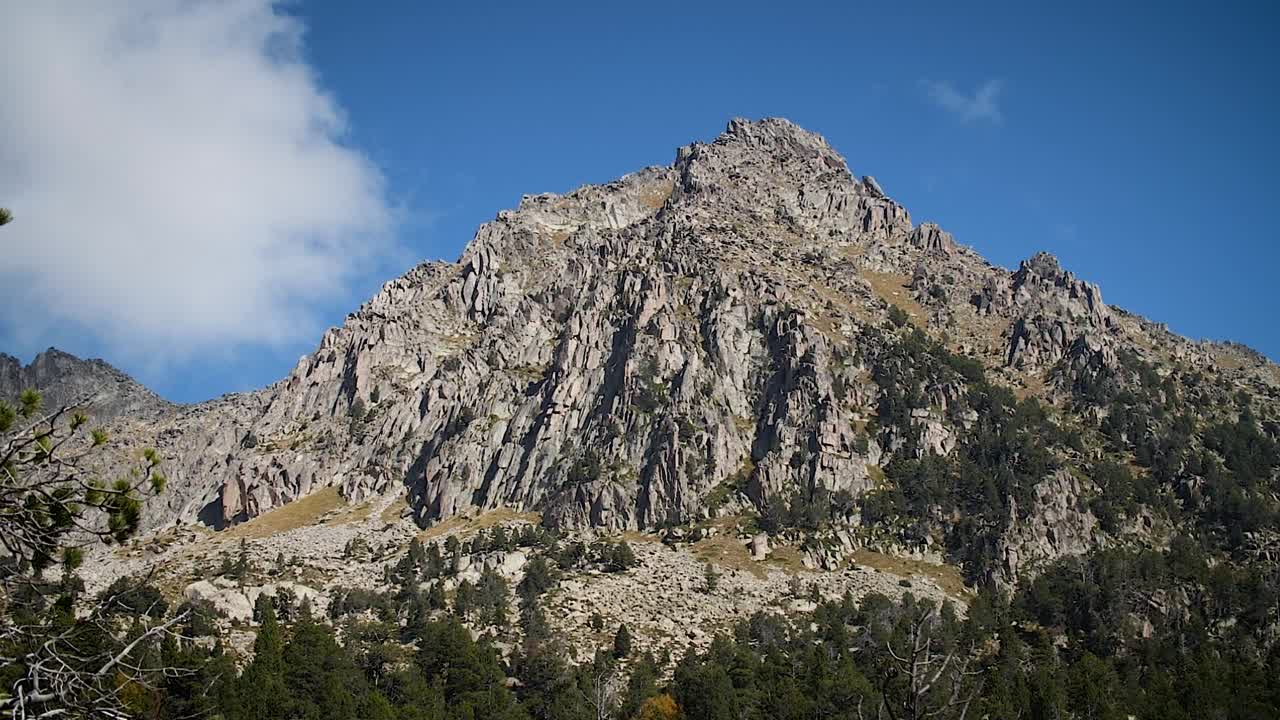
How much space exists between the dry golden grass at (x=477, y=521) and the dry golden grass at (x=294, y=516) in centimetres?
2480

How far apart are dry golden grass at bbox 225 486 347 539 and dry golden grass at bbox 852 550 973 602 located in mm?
104933

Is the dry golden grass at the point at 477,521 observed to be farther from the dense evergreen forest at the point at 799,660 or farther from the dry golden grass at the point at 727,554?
the dense evergreen forest at the point at 799,660

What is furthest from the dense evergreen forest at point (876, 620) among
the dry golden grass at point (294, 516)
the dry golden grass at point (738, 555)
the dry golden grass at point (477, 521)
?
the dry golden grass at point (294, 516)

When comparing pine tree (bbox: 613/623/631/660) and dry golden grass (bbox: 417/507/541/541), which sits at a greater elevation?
dry golden grass (bbox: 417/507/541/541)

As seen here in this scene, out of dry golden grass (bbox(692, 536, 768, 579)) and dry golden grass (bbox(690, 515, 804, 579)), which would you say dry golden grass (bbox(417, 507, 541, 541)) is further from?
dry golden grass (bbox(690, 515, 804, 579))

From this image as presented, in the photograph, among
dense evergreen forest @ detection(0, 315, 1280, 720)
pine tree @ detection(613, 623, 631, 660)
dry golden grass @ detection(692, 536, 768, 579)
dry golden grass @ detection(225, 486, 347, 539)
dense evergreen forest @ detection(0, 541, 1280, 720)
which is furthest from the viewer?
dry golden grass @ detection(225, 486, 347, 539)

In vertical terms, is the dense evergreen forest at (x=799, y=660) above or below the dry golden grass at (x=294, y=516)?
below

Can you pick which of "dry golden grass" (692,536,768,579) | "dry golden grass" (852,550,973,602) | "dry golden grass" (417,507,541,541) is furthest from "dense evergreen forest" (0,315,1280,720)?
"dry golden grass" (417,507,541,541)

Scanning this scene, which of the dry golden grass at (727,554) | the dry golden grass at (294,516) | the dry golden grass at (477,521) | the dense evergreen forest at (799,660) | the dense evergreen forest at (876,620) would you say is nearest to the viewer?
the dense evergreen forest at (876,620)

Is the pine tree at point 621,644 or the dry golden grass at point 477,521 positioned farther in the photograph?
the dry golden grass at point 477,521

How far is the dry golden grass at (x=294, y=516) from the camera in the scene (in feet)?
577

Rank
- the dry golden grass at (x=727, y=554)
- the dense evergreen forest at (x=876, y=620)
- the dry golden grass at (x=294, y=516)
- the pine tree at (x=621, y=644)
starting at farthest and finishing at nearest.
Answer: the dry golden grass at (x=294, y=516) < the dry golden grass at (x=727, y=554) < the pine tree at (x=621, y=644) < the dense evergreen forest at (x=876, y=620)

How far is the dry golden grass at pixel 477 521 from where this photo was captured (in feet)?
563

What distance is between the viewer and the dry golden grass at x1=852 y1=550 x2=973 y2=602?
146875 mm
